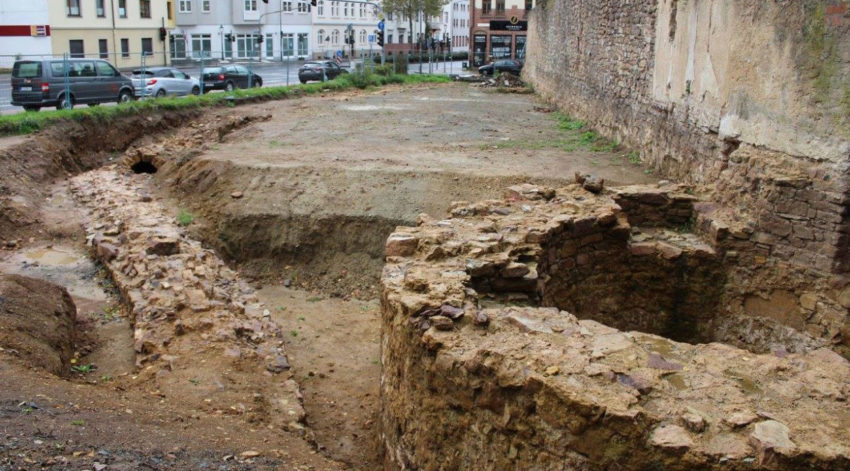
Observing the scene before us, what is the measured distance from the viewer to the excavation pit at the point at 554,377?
4.46 metres

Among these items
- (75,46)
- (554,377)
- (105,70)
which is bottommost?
(554,377)

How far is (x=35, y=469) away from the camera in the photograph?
16.9 feet

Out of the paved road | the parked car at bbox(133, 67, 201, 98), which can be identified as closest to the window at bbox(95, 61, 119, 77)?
the parked car at bbox(133, 67, 201, 98)

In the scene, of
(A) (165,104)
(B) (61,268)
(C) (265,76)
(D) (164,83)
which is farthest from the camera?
(C) (265,76)

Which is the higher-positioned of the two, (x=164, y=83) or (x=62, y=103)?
(x=164, y=83)

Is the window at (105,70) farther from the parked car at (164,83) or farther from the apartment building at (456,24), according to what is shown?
the apartment building at (456,24)

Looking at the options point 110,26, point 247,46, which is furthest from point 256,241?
point 247,46

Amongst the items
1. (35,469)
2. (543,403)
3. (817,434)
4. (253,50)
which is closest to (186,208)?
(35,469)

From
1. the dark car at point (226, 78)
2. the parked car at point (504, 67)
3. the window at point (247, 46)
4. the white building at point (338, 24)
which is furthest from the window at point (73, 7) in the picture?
the parked car at point (504, 67)

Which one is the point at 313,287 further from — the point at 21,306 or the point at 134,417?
the point at 134,417

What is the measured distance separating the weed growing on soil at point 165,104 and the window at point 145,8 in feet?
66.3

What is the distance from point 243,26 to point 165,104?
40.1 m

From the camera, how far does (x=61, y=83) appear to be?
69.5 ft

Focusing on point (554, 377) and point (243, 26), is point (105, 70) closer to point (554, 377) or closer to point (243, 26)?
point (554, 377)
